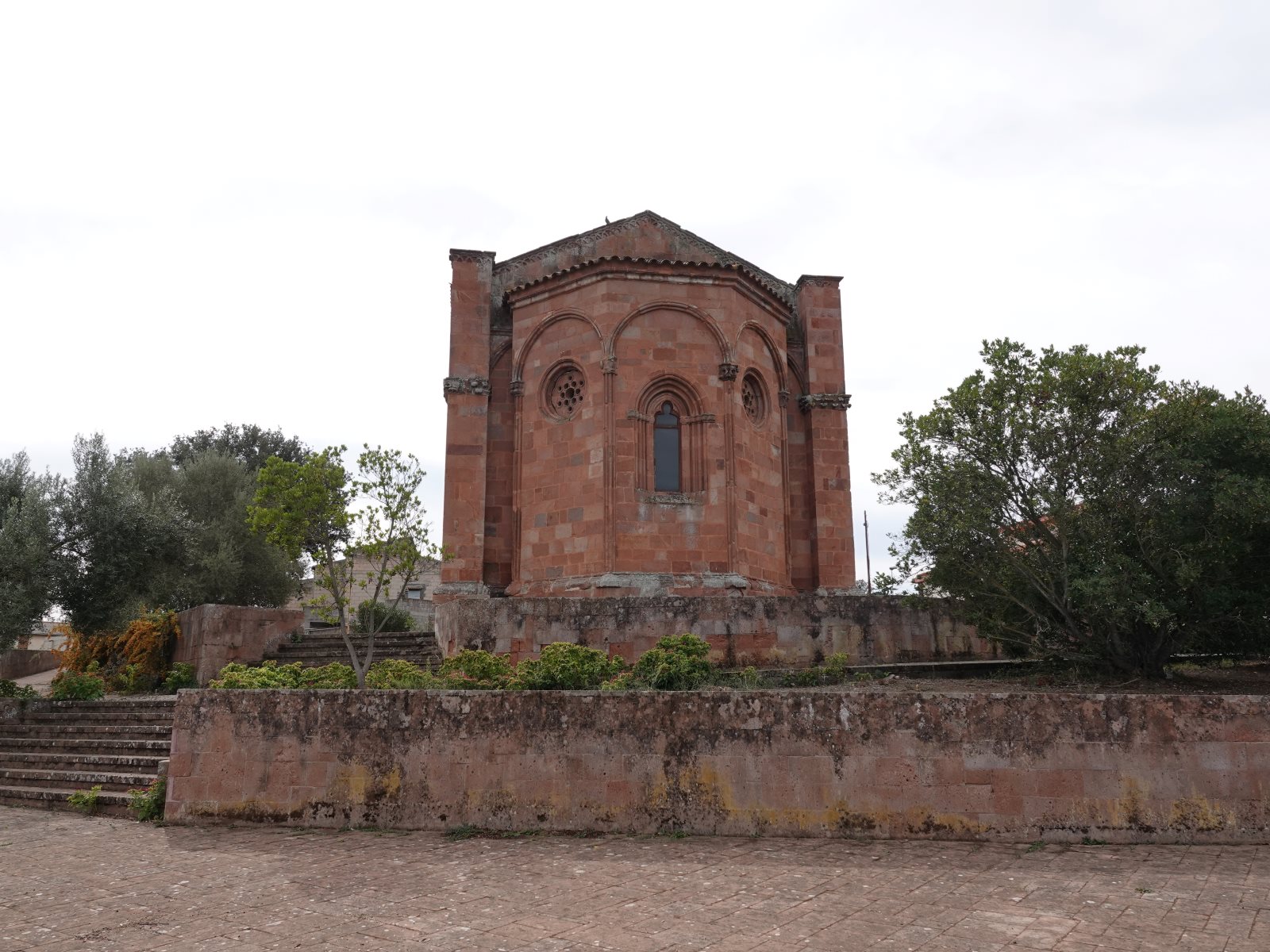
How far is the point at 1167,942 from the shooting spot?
5238mm

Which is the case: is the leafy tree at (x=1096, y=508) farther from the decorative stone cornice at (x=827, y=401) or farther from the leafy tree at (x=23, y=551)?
the leafy tree at (x=23, y=551)

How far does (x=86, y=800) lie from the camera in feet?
33.6

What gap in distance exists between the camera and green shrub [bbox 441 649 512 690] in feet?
33.6

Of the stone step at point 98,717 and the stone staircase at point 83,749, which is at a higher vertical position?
the stone step at point 98,717

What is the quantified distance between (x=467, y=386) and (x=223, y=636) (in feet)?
22.8

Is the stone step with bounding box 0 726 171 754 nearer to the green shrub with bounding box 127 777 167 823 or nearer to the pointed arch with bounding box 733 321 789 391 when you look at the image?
the green shrub with bounding box 127 777 167 823

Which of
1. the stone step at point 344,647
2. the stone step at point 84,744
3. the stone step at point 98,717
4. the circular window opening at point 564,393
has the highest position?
the circular window opening at point 564,393

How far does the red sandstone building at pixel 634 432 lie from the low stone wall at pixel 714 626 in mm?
3726

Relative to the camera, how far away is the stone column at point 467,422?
1853 cm

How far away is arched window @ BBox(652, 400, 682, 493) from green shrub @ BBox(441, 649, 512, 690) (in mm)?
7714

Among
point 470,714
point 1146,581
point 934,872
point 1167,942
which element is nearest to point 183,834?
point 470,714

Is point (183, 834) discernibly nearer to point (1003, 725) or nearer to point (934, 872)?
point (934, 872)

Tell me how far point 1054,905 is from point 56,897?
7.09m

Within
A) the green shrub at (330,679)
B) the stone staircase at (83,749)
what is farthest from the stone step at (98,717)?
the green shrub at (330,679)
